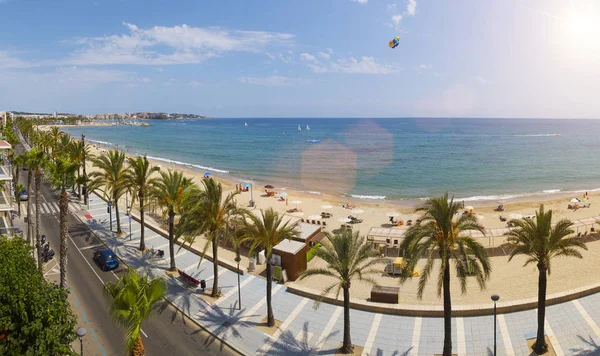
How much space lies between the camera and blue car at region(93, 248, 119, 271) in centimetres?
2433

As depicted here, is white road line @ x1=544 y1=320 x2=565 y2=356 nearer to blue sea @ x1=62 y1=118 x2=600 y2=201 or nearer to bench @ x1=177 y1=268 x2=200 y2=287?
bench @ x1=177 y1=268 x2=200 y2=287

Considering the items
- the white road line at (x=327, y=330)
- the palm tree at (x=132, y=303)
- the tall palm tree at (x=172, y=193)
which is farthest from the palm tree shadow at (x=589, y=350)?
the tall palm tree at (x=172, y=193)

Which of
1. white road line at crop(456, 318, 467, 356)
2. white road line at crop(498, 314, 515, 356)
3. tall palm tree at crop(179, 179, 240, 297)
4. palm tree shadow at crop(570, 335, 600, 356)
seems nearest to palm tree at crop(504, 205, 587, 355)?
white road line at crop(498, 314, 515, 356)

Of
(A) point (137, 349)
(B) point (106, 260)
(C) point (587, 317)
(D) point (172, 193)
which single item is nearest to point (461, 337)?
(C) point (587, 317)

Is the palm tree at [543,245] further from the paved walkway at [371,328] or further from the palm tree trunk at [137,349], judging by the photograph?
the palm tree trunk at [137,349]

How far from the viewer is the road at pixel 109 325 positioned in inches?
642

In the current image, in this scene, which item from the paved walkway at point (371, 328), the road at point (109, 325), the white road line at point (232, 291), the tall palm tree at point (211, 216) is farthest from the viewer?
the white road line at point (232, 291)

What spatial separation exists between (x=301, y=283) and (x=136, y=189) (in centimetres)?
1340

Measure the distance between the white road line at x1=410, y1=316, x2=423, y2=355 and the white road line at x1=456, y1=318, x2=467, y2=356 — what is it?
63.4 inches

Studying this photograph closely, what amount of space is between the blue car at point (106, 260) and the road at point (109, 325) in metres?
0.36

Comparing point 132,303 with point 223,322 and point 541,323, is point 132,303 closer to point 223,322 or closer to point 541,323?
point 223,322

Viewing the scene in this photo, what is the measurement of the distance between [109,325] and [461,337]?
15.9 m

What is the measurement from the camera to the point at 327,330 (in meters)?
17.9

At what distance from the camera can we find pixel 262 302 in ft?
67.5
